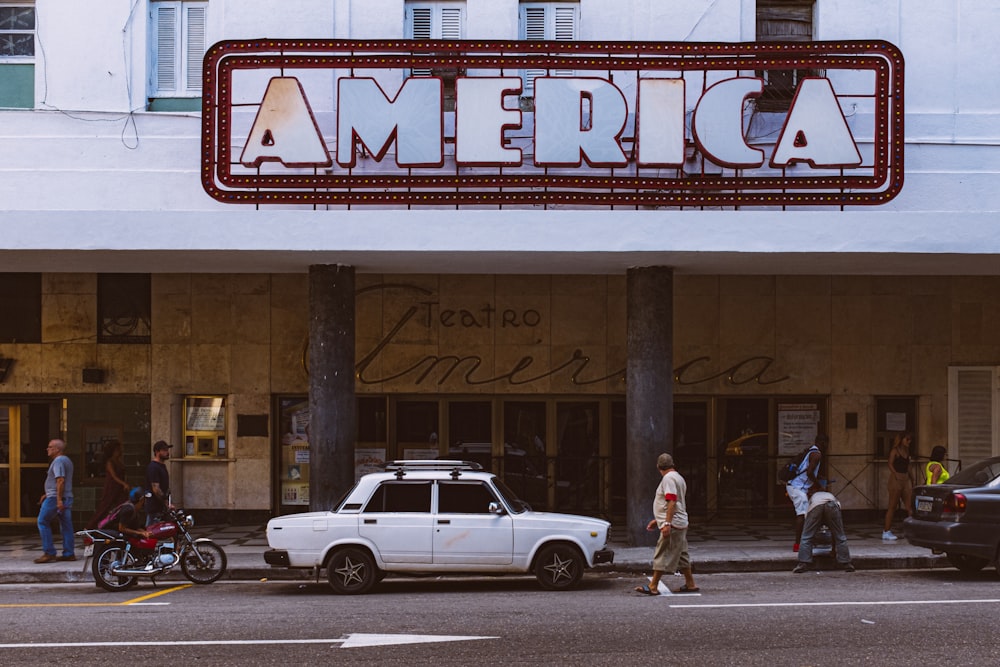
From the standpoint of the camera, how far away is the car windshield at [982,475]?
13633 millimetres

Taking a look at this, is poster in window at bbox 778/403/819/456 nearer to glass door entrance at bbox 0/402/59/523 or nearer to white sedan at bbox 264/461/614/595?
white sedan at bbox 264/461/614/595

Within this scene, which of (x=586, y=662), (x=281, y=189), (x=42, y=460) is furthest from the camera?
(x=42, y=460)

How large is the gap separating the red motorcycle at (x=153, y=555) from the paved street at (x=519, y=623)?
24 centimetres

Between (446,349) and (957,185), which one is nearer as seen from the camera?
(957,185)

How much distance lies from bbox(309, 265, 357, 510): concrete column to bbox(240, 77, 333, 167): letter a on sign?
1.71 m

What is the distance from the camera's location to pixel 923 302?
20031mm

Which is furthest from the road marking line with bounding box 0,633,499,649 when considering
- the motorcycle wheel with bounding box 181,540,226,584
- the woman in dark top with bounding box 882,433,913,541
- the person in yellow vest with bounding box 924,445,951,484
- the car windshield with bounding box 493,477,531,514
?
the woman in dark top with bounding box 882,433,913,541

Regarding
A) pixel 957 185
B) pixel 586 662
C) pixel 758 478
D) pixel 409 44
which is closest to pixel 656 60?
pixel 409 44

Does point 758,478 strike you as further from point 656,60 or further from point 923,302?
point 656,60

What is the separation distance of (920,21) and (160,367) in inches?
527

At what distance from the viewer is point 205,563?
46.2ft

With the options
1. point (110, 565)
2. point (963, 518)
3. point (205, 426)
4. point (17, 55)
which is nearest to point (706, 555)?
point (963, 518)

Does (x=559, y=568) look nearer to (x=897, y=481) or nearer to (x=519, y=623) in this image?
(x=519, y=623)

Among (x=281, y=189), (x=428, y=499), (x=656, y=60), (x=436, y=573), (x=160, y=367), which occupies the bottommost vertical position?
(x=436, y=573)
